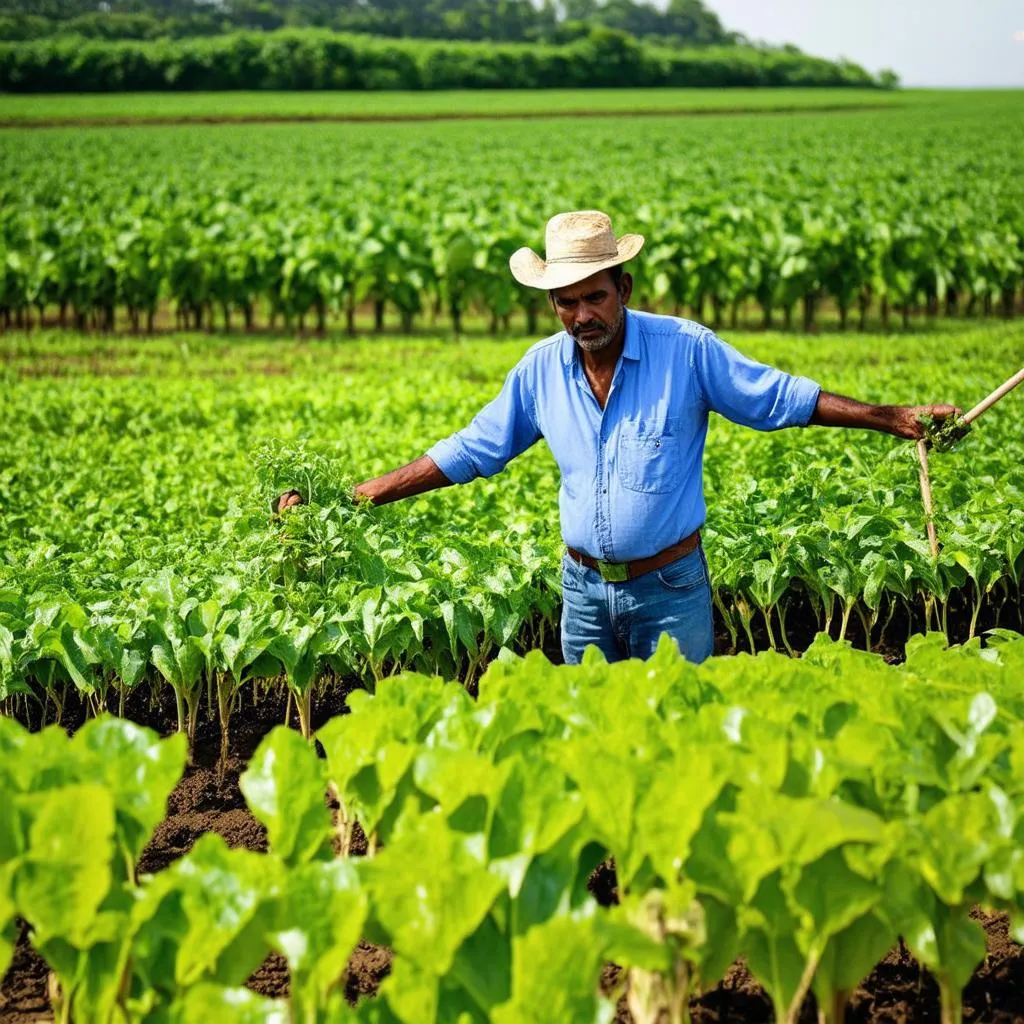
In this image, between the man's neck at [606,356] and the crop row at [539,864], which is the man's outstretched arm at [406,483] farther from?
the crop row at [539,864]

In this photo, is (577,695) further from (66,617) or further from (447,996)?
(66,617)

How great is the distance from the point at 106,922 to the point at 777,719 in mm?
1603

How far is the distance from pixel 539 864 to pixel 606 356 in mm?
2241

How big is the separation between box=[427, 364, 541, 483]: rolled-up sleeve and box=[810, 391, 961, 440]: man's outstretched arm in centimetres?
109

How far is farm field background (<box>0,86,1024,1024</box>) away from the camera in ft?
8.35

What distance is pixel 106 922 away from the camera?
2545mm

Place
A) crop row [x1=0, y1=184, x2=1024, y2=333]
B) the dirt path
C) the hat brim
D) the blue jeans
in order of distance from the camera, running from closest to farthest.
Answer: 1. the hat brim
2. the blue jeans
3. crop row [x1=0, y1=184, x2=1024, y2=333]
4. the dirt path

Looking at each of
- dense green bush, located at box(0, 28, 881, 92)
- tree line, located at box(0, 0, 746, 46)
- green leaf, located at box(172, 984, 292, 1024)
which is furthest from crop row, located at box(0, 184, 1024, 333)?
tree line, located at box(0, 0, 746, 46)

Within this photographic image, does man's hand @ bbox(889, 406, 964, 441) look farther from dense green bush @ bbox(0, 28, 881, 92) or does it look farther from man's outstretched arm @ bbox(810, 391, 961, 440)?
dense green bush @ bbox(0, 28, 881, 92)

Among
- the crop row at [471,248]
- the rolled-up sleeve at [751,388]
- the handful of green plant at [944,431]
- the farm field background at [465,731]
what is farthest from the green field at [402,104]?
the handful of green plant at [944,431]

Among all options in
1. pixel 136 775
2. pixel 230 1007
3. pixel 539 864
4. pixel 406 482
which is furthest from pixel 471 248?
pixel 230 1007

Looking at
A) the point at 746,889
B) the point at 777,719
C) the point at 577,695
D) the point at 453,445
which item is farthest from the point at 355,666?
the point at 746,889

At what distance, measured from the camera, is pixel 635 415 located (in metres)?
4.41

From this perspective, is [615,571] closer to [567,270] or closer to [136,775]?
[567,270]
